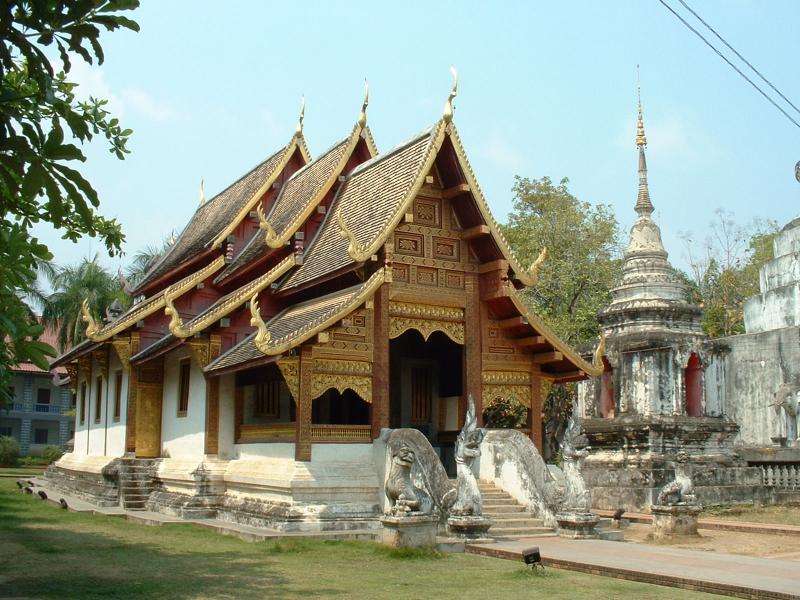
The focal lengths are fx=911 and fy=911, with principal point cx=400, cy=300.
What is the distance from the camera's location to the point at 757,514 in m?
18.4

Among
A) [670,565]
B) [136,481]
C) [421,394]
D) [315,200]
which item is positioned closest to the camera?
[670,565]

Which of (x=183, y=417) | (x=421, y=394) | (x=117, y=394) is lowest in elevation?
(x=183, y=417)

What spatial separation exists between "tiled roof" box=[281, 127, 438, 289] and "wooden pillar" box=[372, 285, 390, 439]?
79cm

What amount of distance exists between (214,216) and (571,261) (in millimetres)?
12022

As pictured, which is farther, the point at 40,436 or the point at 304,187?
the point at 40,436

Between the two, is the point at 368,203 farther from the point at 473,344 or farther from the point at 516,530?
the point at 516,530

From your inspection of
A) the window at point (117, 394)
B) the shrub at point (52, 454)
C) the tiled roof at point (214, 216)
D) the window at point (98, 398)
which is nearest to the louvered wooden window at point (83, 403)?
the window at point (98, 398)

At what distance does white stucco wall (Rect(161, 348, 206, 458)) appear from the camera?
640 inches

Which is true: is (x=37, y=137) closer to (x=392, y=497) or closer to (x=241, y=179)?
(x=392, y=497)

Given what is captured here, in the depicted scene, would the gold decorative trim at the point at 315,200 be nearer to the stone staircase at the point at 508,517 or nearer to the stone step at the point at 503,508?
the stone staircase at the point at 508,517

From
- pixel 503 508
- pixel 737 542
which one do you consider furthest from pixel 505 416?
pixel 503 508

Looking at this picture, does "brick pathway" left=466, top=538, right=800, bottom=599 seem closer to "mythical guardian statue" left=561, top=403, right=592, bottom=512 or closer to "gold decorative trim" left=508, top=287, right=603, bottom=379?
"mythical guardian statue" left=561, top=403, right=592, bottom=512

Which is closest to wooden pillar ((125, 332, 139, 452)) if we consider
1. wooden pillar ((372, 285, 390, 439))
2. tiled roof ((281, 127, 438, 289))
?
tiled roof ((281, 127, 438, 289))

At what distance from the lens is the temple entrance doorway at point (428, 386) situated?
16.6m
